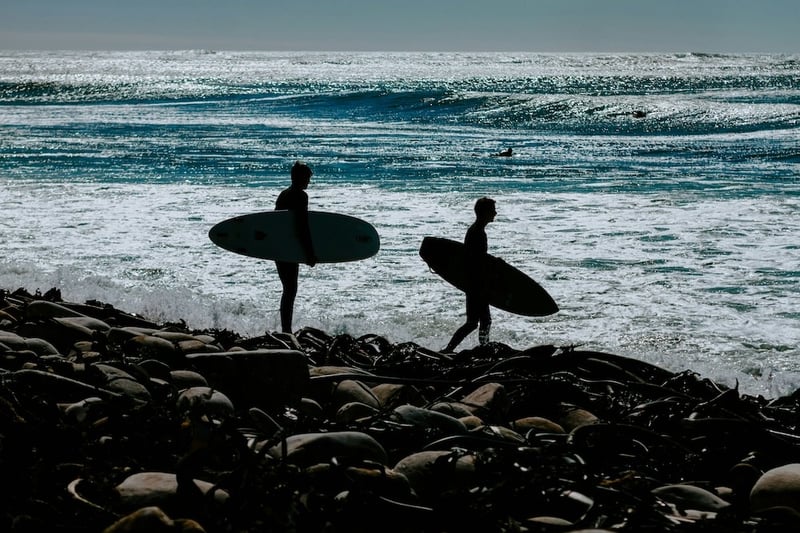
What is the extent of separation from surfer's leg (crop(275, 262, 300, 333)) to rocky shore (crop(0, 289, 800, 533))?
232 cm

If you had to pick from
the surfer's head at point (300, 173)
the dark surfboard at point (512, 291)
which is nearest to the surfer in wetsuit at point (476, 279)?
the dark surfboard at point (512, 291)

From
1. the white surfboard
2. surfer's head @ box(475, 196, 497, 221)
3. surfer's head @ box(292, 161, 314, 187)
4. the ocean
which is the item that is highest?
surfer's head @ box(292, 161, 314, 187)

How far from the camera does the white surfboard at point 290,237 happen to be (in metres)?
7.93

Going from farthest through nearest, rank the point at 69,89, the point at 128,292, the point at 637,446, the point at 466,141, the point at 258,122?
1. the point at 69,89
2. the point at 258,122
3. the point at 466,141
4. the point at 128,292
5. the point at 637,446

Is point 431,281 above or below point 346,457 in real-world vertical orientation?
below

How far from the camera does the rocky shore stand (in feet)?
9.42

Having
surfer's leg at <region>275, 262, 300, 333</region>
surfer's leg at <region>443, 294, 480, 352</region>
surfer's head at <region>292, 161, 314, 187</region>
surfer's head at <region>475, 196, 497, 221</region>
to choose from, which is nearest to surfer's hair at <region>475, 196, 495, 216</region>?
surfer's head at <region>475, 196, 497, 221</region>

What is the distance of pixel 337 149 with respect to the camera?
28.7m

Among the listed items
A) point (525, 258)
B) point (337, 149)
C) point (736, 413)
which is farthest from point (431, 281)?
point (337, 149)

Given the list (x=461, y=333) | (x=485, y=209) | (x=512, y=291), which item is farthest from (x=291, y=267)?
(x=512, y=291)

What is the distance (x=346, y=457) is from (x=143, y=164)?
21.9m

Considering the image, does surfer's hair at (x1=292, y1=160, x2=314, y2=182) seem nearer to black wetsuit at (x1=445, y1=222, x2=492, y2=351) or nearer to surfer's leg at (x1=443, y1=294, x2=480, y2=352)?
black wetsuit at (x1=445, y1=222, x2=492, y2=351)

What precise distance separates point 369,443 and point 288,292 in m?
4.60

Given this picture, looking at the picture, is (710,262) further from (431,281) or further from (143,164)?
(143,164)
